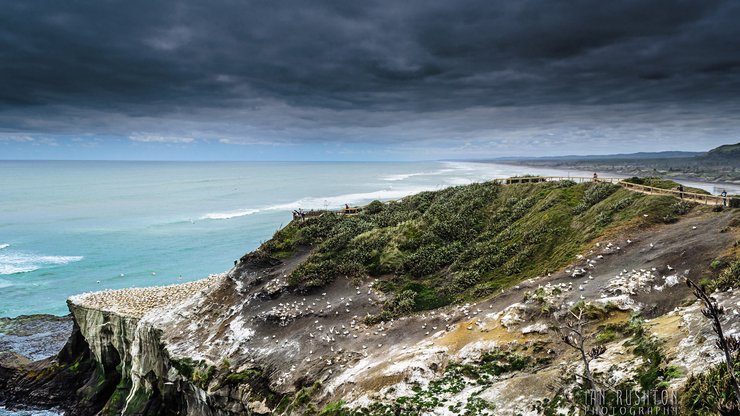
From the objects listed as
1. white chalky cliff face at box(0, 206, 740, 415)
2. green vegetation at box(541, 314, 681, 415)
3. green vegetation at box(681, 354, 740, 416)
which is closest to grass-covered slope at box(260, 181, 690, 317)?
white chalky cliff face at box(0, 206, 740, 415)

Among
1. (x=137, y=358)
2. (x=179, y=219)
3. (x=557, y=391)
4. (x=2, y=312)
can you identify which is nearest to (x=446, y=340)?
(x=557, y=391)

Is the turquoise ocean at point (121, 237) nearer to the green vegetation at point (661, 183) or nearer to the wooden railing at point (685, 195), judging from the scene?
the green vegetation at point (661, 183)

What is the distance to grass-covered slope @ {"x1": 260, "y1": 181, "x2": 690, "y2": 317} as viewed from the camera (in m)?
25.7

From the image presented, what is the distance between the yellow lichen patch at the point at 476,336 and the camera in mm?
18450

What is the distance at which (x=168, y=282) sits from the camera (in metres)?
55.6

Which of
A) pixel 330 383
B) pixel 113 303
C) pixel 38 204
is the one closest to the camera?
pixel 330 383

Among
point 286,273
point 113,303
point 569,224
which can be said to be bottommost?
point 113,303

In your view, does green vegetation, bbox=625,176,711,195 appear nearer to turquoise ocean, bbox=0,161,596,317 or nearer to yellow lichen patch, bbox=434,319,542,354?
yellow lichen patch, bbox=434,319,542,354

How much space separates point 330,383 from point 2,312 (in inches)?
1951

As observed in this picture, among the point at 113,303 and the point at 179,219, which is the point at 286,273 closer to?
the point at 113,303

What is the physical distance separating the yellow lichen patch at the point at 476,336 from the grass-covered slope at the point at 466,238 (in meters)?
4.23

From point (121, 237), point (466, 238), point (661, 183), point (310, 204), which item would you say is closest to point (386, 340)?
point (466, 238)

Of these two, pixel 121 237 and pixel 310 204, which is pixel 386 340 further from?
pixel 310 204

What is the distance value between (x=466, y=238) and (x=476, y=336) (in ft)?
44.3
